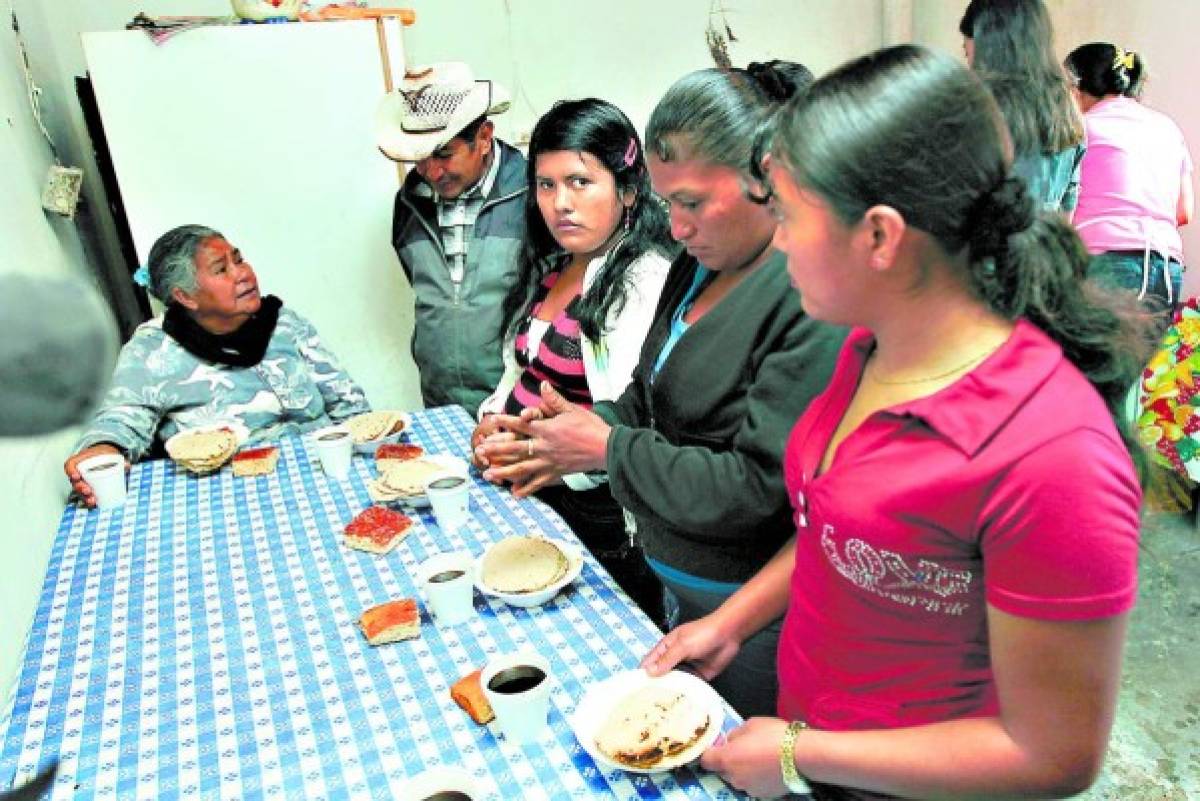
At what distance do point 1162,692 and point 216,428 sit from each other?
266 cm

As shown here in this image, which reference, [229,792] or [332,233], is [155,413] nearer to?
[332,233]

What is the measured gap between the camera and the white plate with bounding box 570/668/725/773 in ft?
3.09

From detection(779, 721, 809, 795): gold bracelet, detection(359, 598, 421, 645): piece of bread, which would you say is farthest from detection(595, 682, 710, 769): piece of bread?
detection(359, 598, 421, 645): piece of bread

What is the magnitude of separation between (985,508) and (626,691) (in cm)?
55

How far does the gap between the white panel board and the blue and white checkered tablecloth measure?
1344mm

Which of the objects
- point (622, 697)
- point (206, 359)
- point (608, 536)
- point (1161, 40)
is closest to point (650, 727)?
point (622, 697)

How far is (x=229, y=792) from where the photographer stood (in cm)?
100

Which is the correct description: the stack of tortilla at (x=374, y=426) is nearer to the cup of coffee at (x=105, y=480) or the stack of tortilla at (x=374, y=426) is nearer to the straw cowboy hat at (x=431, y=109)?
the cup of coffee at (x=105, y=480)

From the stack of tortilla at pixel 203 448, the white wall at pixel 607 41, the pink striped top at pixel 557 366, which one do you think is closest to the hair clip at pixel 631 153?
the pink striped top at pixel 557 366

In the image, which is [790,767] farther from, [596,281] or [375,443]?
[375,443]

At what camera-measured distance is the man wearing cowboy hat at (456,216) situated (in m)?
2.40

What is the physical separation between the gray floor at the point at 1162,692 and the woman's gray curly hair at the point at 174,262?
2411 mm

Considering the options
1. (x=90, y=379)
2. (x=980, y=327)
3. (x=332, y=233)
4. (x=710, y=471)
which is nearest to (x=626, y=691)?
(x=710, y=471)

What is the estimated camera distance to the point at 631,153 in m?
1.79
